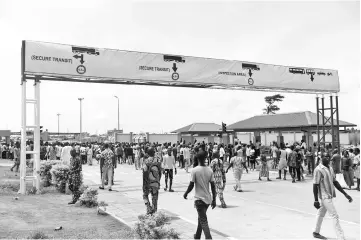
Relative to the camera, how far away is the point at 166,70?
50.5ft

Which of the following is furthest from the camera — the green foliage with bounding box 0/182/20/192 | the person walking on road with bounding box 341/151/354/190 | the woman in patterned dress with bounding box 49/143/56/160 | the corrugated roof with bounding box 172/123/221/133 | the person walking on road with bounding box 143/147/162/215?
the corrugated roof with bounding box 172/123/221/133

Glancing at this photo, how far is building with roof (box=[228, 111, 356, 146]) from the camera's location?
34.7m

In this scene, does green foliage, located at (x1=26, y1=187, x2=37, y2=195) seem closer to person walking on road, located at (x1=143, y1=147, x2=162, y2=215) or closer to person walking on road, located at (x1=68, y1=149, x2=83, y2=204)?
person walking on road, located at (x1=68, y1=149, x2=83, y2=204)

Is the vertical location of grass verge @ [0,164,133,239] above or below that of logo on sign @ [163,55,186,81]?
below

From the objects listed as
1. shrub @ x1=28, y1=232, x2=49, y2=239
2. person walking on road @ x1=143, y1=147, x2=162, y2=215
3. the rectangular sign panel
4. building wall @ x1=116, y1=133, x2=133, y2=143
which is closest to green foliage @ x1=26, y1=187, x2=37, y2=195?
the rectangular sign panel

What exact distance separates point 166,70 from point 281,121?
26683mm

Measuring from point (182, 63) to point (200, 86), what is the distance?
160 cm

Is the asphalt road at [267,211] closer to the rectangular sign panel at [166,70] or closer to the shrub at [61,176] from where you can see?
the shrub at [61,176]

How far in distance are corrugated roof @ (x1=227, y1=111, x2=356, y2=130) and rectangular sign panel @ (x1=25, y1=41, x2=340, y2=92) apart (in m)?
16.6

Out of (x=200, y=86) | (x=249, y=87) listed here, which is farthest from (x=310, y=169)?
(x=200, y=86)

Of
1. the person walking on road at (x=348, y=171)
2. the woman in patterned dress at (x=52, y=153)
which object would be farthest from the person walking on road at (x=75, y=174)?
the woman in patterned dress at (x=52, y=153)

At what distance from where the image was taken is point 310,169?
20484mm

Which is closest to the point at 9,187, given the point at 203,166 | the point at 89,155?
the point at 203,166

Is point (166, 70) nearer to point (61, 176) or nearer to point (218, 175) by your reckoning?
point (61, 176)
